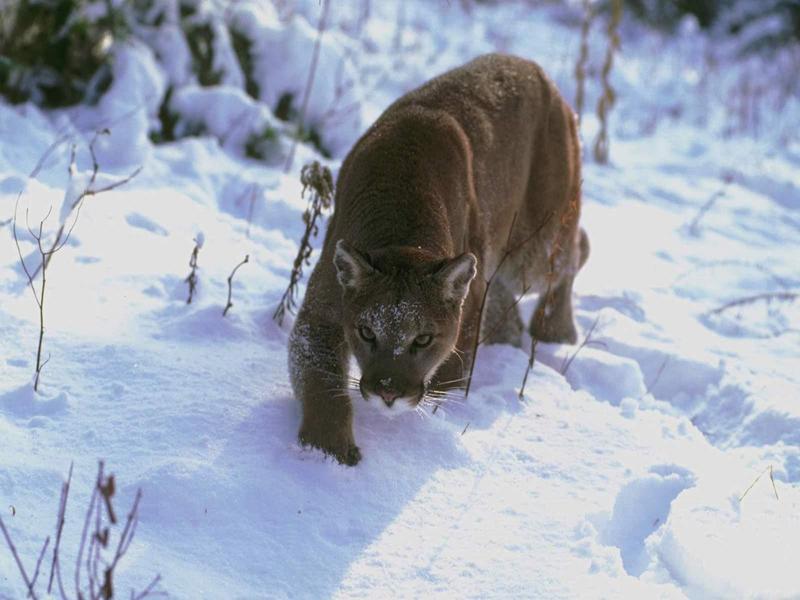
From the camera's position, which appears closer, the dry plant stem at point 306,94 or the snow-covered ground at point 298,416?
the snow-covered ground at point 298,416

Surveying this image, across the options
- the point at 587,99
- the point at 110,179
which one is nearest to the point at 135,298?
the point at 110,179

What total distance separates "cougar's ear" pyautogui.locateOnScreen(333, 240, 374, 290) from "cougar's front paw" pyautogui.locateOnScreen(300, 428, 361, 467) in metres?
0.69

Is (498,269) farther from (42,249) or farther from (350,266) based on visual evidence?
(42,249)

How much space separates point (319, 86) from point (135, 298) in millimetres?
4444

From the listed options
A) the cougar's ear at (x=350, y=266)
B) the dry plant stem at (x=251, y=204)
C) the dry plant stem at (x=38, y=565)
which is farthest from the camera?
the dry plant stem at (x=251, y=204)

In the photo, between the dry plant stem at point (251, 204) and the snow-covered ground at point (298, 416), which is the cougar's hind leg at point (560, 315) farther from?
the dry plant stem at point (251, 204)

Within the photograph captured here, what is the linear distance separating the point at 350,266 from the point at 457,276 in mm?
490

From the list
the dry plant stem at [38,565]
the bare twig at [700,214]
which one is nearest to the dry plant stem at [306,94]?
the bare twig at [700,214]

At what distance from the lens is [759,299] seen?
7352 millimetres

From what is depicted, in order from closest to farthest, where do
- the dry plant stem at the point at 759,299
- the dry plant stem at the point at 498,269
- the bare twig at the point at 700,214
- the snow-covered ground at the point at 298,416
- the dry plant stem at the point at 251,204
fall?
1. the snow-covered ground at the point at 298,416
2. the dry plant stem at the point at 498,269
3. the dry plant stem at the point at 251,204
4. the dry plant stem at the point at 759,299
5. the bare twig at the point at 700,214

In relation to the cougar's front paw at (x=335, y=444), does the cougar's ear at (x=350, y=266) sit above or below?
above

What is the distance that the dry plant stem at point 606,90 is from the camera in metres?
9.66

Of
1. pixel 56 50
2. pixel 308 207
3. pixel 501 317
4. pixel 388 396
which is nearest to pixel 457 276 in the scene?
pixel 388 396

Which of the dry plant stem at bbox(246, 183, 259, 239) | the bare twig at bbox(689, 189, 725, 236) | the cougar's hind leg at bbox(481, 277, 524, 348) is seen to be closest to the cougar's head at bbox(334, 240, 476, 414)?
the cougar's hind leg at bbox(481, 277, 524, 348)
